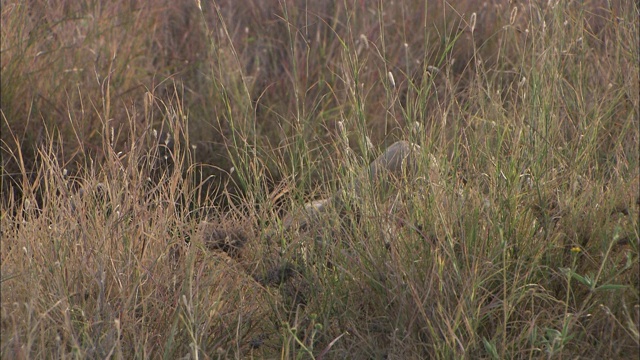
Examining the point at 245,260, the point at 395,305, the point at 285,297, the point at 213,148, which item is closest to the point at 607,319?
the point at 395,305

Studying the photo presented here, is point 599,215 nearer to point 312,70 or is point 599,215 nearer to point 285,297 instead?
point 285,297

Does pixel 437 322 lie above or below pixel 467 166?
below

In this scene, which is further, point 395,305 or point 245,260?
point 245,260

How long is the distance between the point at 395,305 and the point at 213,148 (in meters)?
1.78

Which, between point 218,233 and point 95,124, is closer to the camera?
point 218,233

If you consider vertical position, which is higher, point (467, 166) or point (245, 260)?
point (467, 166)

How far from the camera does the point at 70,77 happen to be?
11.8 ft

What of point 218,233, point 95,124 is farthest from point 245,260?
point 95,124

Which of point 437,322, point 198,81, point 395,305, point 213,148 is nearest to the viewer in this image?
point 437,322

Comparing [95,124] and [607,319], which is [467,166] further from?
[95,124]

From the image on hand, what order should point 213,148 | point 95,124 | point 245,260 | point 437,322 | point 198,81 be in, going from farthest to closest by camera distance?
point 198,81 < point 213,148 < point 95,124 < point 245,260 < point 437,322

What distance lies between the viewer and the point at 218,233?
2.42 m

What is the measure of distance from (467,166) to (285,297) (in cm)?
53

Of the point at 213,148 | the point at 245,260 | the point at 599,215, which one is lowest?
the point at 213,148
